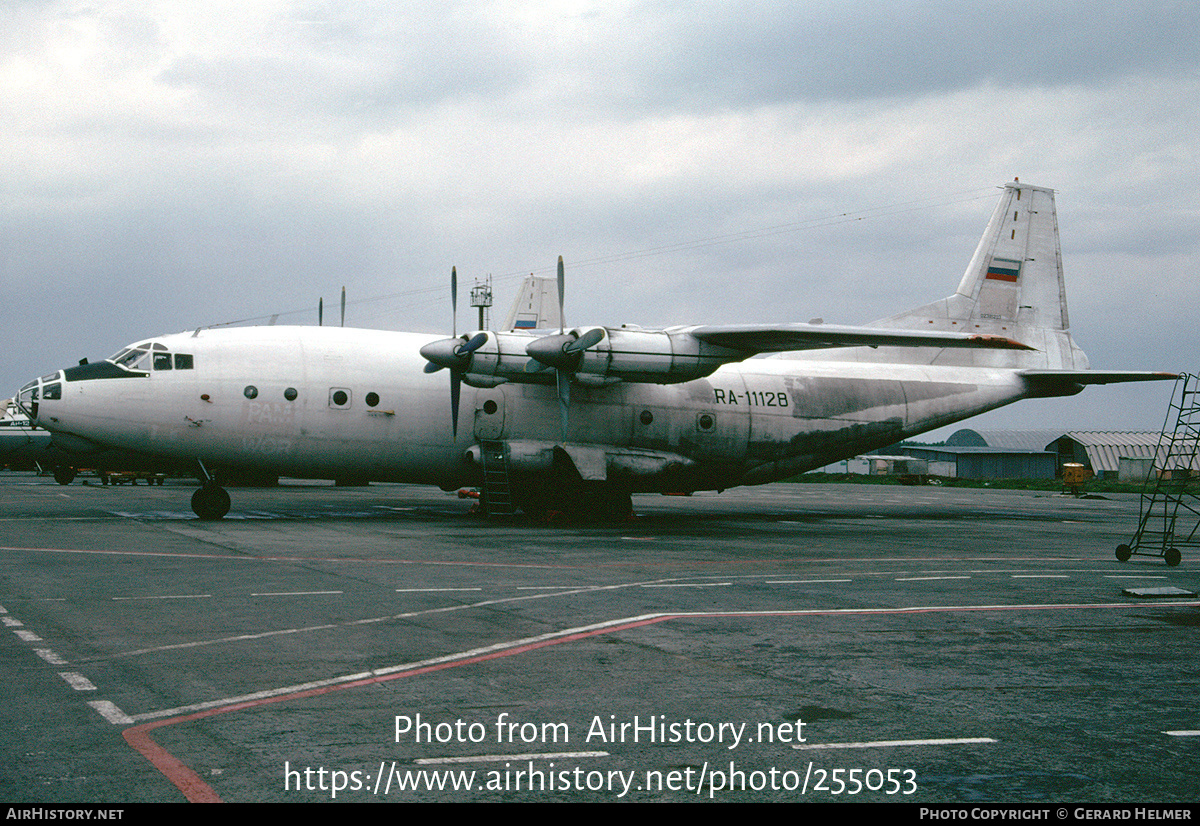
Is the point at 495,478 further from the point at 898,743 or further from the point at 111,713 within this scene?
the point at 898,743

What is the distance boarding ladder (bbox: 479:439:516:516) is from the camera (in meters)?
26.4

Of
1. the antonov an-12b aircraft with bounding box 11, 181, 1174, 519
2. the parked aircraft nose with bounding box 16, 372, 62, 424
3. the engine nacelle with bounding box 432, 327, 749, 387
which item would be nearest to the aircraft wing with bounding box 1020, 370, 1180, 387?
the antonov an-12b aircraft with bounding box 11, 181, 1174, 519

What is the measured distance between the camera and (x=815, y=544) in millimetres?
22094

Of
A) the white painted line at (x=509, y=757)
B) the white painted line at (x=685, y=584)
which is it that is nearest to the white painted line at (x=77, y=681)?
the white painted line at (x=509, y=757)

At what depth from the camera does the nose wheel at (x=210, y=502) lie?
25.4 meters

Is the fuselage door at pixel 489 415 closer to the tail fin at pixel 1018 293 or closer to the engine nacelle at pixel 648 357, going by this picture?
the engine nacelle at pixel 648 357

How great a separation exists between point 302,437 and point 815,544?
13173 mm

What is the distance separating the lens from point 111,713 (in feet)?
23.5

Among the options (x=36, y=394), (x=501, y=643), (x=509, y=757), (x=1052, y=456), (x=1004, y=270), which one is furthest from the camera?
(x=1052, y=456)

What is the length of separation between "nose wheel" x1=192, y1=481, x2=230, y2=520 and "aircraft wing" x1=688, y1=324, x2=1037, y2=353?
13143mm

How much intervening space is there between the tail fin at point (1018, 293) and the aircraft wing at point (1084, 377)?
924 mm

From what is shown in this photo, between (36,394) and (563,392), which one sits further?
(563,392)

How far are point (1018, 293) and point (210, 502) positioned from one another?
2671 centimetres

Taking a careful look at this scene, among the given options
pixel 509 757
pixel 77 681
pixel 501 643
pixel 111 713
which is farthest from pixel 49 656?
pixel 509 757
